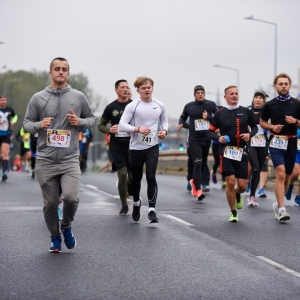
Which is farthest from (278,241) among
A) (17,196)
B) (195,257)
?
(17,196)

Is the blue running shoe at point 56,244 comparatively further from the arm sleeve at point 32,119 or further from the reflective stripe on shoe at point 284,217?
the reflective stripe on shoe at point 284,217

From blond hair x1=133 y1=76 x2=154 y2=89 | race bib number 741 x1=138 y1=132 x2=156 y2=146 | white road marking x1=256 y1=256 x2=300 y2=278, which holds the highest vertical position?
blond hair x1=133 y1=76 x2=154 y2=89

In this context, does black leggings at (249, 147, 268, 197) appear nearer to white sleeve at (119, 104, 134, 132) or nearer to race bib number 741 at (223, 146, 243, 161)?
race bib number 741 at (223, 146, 243, 161)

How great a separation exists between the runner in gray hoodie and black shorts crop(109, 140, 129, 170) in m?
4.72

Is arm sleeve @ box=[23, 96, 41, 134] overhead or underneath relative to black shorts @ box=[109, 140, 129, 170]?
overhead

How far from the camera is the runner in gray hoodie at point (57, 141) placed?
33.4ft

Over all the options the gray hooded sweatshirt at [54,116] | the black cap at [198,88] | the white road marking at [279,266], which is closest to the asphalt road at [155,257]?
the white road marking at [279,266]

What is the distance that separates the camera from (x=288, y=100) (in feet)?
47.2

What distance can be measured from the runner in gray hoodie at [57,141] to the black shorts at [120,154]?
15.5 ft

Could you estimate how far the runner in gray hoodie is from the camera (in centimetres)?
1019

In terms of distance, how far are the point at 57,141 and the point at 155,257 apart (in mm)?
1539

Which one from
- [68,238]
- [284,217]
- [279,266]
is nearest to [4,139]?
[284,217]

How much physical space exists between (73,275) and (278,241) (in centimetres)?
357

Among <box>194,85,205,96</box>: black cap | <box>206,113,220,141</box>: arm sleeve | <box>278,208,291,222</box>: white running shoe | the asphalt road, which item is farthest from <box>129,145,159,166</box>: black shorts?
<box>194,85,205,96</box>: black cap
